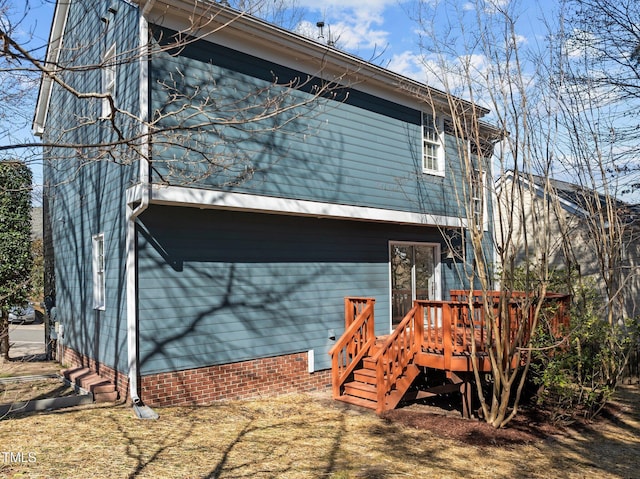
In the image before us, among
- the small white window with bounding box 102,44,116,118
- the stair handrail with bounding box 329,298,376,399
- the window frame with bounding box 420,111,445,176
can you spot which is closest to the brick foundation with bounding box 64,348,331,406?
the stair handrail with bounding box 329,298,376,399

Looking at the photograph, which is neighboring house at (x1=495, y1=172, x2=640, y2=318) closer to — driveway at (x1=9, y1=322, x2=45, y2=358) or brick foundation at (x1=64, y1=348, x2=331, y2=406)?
brick foundation at (x1=64, y1=348, x2=331, y2=406)

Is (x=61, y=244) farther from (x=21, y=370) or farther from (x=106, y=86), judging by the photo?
(x=106, y=86)

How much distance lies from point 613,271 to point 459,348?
385cm

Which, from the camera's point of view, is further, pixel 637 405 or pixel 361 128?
pixel 361 128

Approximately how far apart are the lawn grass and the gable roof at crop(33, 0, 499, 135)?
4816 millimetres

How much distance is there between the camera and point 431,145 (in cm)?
1252

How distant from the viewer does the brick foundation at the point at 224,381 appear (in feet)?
25.2

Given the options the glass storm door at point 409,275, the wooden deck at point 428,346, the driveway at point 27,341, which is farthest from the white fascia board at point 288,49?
the driveway at point 27,341

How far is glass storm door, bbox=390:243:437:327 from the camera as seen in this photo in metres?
11.7

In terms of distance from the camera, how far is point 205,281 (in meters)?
8.27

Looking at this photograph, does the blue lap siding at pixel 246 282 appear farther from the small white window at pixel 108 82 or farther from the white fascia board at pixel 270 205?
the small white window at pixel 108 82

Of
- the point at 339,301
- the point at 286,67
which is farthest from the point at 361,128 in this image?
the point at 339,301

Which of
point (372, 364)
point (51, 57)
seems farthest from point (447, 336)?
point (51, 57)

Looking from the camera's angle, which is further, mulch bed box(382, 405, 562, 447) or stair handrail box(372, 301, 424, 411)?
stair handrail box(372, 301, 424, 411)
